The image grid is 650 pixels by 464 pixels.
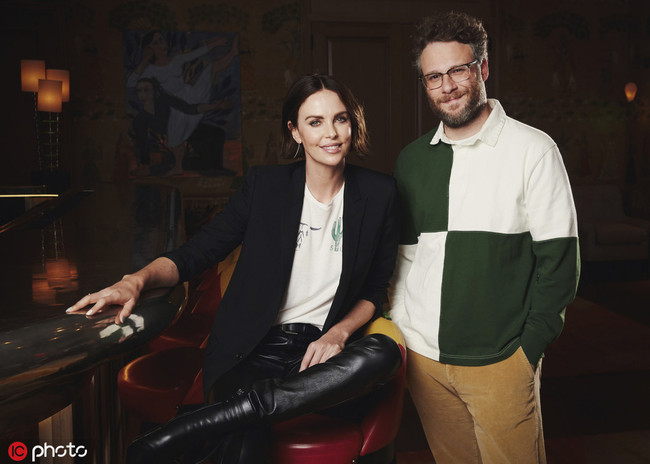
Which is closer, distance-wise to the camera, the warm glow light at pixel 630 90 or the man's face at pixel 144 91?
the man's face at pixel 144 91

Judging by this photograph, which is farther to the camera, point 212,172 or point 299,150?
point 212,172

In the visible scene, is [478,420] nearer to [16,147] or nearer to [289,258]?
[289,258]

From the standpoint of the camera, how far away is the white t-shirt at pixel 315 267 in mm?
1764

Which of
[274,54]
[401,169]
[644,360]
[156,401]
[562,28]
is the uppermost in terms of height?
[562,28]

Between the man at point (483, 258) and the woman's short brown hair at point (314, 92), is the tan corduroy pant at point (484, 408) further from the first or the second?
the woman's short brown hair at point (314, 92)

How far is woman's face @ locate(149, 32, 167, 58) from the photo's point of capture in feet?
21.9

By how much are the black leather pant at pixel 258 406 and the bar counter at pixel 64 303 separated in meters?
0.41

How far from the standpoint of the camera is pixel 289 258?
1738 mm

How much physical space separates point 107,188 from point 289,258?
1588mm

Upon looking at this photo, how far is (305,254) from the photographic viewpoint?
179 centimetres

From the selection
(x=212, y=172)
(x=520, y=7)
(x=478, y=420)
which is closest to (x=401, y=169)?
(x=478, y=420)

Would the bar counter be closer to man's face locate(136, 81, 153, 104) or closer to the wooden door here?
man's face locate(136, 81, 153, 104)

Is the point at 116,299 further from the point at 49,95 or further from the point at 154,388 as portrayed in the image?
the point at 49,95

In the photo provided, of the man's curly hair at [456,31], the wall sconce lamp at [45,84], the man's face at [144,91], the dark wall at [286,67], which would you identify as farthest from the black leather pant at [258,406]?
the man's face at [144,91]
